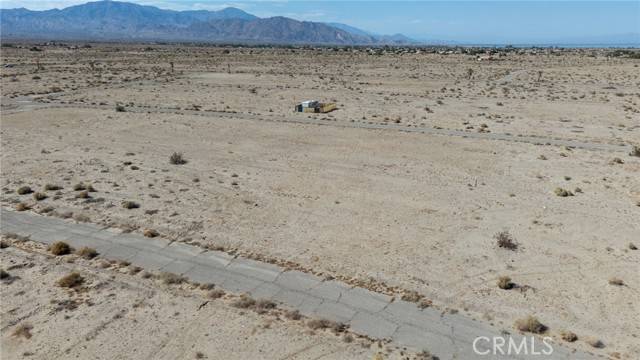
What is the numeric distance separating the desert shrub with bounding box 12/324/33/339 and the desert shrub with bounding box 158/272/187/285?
12.2 feet

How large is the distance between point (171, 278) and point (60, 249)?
467 centimetres

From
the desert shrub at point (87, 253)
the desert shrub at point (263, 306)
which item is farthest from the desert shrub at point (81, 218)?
the desert shrub at point (263, 306)

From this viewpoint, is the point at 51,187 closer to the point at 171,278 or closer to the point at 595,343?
the point at 171,278

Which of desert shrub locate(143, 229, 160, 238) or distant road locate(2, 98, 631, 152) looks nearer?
desert shrub locate(143, 229, 160, 238)


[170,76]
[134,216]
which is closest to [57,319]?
[134,216]

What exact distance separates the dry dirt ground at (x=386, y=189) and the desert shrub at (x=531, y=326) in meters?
0.28

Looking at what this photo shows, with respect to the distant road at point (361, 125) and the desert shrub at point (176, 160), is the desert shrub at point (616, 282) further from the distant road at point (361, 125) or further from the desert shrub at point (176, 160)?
the desert shrub at point (176, 160)

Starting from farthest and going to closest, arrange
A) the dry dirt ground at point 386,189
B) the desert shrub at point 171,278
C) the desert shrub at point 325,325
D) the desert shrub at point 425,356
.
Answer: the dry dirt ground at point 386,189
the desert shrub at point 171,278
the desert shrub at point 325,325
the desert shrub at point 425,356

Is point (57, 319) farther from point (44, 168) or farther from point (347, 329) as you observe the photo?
point (44, 168)

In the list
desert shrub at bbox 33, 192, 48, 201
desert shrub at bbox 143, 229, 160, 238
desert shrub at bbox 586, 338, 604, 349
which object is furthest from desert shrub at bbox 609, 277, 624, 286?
desert shrub at bbox 33, 192, 48, 201

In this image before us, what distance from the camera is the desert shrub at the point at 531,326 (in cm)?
1323

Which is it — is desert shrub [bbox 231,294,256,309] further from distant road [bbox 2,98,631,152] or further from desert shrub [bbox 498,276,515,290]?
distant road [bbox 2,98,631,152]

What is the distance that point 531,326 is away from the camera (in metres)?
13.2

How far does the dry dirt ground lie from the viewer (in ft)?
53.2
